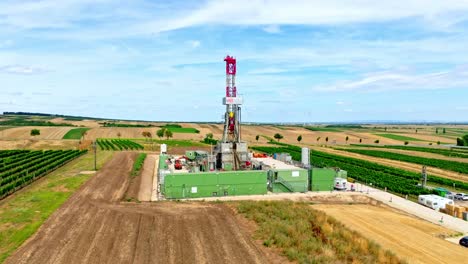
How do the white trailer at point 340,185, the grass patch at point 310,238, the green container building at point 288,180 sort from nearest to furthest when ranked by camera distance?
the grass patch at point 310,238 < the green container building at point 288,180 < the white trailer at point 340,185

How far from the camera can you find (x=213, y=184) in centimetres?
4156

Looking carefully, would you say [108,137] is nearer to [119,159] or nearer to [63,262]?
[119,159]

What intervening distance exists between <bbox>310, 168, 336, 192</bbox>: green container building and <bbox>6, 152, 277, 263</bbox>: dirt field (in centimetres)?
1699

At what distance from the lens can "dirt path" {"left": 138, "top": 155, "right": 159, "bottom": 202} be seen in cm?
4080

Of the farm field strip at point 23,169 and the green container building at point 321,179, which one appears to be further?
the green container building at point 321,179

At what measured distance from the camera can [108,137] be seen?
127 meters

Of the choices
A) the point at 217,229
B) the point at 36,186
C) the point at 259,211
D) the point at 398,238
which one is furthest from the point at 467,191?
the point at 36,186

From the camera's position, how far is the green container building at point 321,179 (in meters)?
47.2

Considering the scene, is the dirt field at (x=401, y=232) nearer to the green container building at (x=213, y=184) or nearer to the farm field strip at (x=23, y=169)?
the green container building at (x=213, y=184)

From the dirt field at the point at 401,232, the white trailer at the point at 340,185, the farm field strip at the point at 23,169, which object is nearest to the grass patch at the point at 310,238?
the dirt field at the point at 401,232

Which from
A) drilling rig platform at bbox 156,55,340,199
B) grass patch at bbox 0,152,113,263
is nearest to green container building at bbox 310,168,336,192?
drilling rig platform at bbox 156,55,340,199

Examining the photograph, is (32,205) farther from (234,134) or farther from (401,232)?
(401,232)

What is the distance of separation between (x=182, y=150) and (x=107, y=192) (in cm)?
5032

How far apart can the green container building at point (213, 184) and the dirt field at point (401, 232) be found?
7.89m
